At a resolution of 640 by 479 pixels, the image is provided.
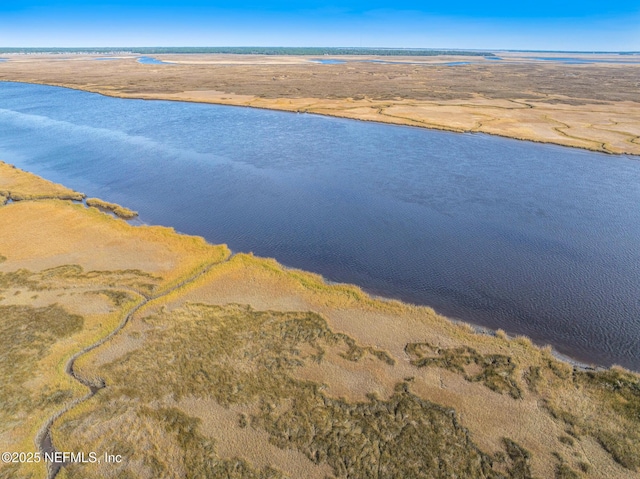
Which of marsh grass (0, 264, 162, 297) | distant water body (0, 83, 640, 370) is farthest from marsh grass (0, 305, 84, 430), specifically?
distant water body (0, 83, 640, 370)

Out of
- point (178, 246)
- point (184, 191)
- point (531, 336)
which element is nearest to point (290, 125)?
point (184, 191)

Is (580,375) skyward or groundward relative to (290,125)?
groundward

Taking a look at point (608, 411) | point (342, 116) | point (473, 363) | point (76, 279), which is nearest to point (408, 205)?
point (473, 363)

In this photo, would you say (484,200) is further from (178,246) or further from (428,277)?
(178,246)

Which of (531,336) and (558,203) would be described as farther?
(558,203)

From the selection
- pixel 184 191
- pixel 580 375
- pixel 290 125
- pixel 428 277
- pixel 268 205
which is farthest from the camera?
pixel 290 125

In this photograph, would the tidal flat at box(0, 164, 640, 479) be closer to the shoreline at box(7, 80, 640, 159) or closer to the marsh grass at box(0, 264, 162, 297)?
the marsh grass at box(0, 264, 162, 297)
